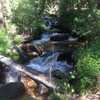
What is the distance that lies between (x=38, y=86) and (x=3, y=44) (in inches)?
69.2

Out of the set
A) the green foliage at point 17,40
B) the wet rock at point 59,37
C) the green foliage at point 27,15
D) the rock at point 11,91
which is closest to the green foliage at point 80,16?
the wet rock at point 59,37

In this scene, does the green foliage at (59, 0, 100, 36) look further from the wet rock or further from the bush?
the bush

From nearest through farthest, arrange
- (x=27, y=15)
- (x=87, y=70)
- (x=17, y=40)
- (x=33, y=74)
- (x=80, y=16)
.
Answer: (x=33, y=74) → (x=87, y=70) → (x=80, y=16) → (x=17, y=40) → (x=27, y=15)

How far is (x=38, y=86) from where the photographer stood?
31.5 ft

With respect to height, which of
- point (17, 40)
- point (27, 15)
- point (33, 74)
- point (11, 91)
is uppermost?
point (27, 15)

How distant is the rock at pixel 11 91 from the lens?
877cm

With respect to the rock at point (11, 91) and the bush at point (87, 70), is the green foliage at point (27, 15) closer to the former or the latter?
the bush at point (87, 70)

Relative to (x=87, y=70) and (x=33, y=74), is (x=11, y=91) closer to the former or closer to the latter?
(x=33, y=74)

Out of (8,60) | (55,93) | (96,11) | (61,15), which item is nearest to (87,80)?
(55,93)

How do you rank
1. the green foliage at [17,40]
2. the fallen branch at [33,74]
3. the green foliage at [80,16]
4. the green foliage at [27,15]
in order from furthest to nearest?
the green foliage at [27,15] → the green foliage at [17,40] → the green foliage at [80,16] → the fallen branch at [33,74]

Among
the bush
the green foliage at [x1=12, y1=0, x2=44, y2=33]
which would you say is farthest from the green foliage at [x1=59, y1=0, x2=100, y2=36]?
the bush

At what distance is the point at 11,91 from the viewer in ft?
29.1

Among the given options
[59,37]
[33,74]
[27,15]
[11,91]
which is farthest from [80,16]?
[11,91]

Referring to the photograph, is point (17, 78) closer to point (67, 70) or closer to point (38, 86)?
point (38, 86)
